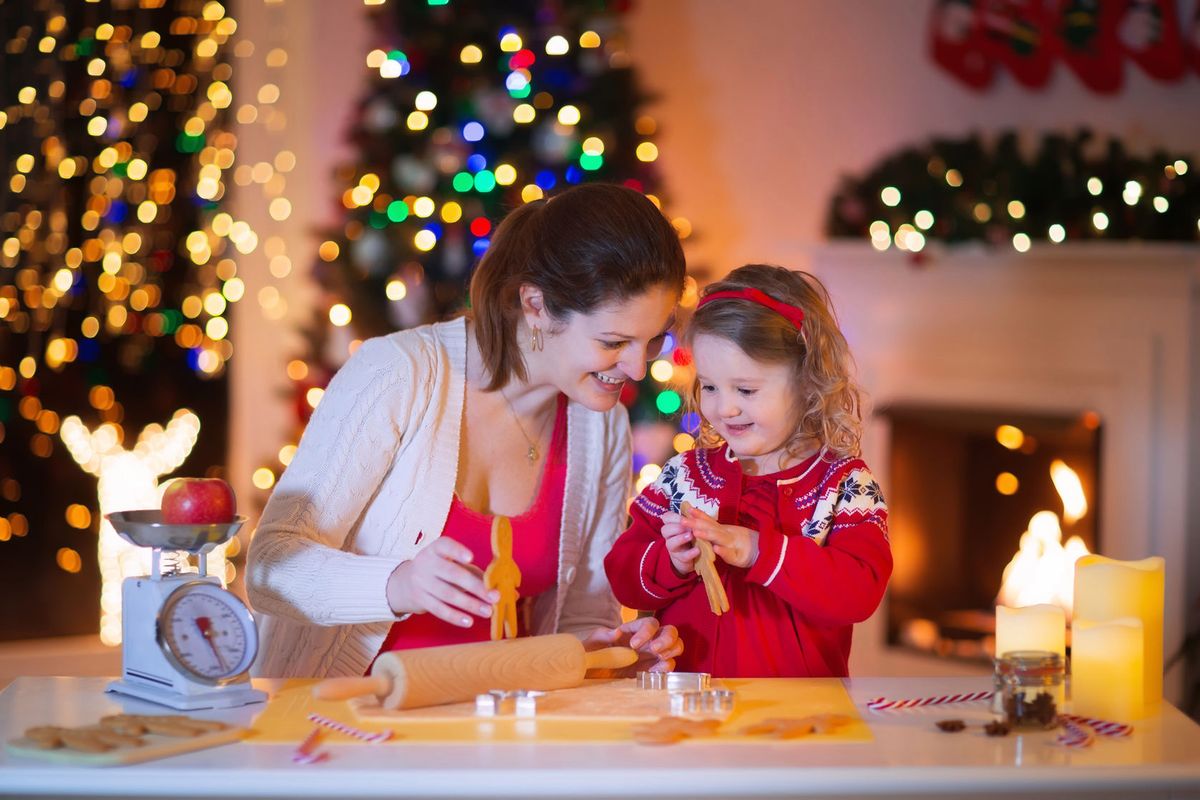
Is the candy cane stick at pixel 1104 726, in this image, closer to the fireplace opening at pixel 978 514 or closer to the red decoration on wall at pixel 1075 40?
the fireplace opening at pixel 978 514

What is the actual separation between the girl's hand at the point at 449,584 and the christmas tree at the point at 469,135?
6.32 ft

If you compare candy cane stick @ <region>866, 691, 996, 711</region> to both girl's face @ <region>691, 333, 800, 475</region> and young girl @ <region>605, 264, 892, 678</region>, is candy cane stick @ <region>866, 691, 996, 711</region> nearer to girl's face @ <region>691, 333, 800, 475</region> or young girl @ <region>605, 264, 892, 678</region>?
young girl @ <region>605, 264, 892, 678</region>

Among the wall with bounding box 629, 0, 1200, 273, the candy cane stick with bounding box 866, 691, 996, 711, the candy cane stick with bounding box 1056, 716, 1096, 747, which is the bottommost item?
the candy cane stick with bounding box 1056, 716, 1096, 747

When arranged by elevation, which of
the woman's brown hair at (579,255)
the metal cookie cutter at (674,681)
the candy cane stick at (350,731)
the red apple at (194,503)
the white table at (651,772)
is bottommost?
the white table at (651,772)

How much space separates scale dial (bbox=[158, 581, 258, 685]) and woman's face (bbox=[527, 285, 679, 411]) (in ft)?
2.20

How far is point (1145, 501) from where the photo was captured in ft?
12.8

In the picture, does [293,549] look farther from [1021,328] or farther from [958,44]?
[958,44]

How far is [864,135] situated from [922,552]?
1.41 meters

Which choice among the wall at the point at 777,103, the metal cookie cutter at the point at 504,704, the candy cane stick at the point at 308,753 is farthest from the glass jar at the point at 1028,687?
the wall at the point at 777,103

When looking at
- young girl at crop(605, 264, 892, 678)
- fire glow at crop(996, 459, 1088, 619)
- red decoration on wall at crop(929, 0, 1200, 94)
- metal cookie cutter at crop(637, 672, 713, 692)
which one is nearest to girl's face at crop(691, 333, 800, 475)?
young girl at crop(605, 264, 892, 678)

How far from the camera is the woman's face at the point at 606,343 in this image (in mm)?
2025

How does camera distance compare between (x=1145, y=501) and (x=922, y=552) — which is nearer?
(x=1145, y=501)

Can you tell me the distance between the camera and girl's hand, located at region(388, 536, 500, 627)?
5.57 feet

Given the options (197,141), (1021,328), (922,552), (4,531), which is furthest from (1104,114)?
(4,531)
